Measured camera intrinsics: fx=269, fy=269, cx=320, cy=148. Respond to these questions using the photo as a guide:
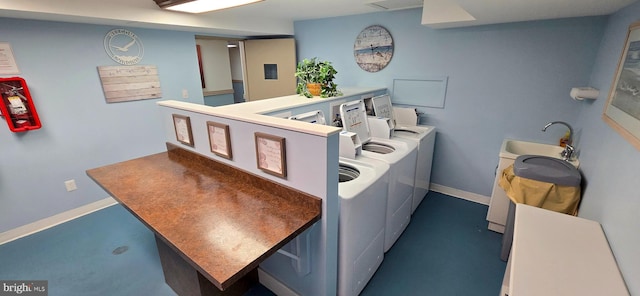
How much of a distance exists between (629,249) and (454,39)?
2323 millimetres

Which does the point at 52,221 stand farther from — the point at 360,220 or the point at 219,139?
the point at 360,220

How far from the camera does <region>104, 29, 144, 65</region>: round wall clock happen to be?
273cm

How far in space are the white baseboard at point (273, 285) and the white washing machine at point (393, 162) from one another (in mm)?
848

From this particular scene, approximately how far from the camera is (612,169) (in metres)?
1.37

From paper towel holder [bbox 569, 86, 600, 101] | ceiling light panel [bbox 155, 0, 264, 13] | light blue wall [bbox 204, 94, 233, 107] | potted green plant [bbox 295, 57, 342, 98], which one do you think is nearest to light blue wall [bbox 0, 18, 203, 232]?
ceiling light panel [bbox 155, 0, 264, 13]

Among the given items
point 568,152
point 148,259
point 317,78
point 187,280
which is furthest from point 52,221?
point 568,152

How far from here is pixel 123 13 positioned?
2367 mm

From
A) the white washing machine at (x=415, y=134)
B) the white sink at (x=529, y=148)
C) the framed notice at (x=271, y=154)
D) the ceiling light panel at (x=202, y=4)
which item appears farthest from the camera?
the white washing machine at (x=415, y=134)

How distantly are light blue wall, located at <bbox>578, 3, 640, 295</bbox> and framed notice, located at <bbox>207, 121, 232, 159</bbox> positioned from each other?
1.86 metres

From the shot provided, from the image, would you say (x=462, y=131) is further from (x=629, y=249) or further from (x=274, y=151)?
(x=274, y=151)

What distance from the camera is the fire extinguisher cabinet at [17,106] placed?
221 cm

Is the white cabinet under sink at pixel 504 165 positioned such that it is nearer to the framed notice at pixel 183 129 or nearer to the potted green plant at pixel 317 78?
the potted green plant at pixel 317 78

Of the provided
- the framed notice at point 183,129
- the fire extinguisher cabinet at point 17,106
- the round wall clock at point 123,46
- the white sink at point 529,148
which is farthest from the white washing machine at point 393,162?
the fire extinguisher cabinet at point 17,106

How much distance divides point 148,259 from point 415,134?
2683 mm
